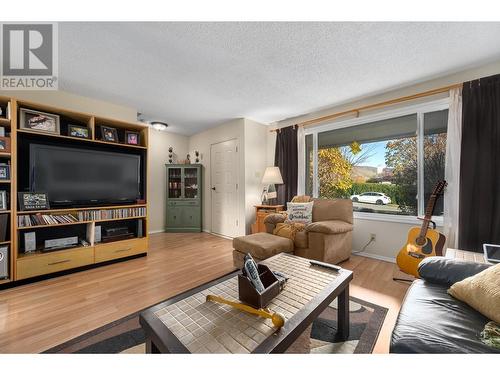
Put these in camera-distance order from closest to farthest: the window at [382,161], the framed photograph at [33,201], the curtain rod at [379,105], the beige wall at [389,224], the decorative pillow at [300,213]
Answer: the framed photograph at [33,201] < the beige wall at [389,224] < the curtain rod at [379,105] < the window at [382,161] < the decorative pillow at [300,213]

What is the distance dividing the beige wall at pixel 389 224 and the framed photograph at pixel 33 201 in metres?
3.87

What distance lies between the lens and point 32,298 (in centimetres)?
184

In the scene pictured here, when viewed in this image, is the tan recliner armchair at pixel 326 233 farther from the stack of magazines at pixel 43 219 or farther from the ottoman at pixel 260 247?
the stack of magazines at pixel 43 219

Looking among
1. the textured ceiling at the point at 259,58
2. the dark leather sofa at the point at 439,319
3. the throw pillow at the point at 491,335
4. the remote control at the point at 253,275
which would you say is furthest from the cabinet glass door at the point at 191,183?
the throw pillow at the point at 491,335

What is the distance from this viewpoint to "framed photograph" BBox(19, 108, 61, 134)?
7.07 ft

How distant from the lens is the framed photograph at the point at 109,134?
107 inches

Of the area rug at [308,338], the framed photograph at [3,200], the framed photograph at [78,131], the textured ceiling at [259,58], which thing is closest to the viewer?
the area rug at [308,338]

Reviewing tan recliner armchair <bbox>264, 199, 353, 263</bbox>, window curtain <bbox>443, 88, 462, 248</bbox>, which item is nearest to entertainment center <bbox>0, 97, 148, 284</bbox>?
tan recliner armchair <bbox>264, 199, 353, 263</bbox>

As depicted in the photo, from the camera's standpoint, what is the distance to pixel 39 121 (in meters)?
2.25

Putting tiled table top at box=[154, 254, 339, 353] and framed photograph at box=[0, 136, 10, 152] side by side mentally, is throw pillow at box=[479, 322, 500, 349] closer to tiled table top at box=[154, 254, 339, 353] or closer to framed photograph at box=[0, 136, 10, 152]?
tiled table top at box=[154, 254, 339, 353]

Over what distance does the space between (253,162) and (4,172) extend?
317 centimetres

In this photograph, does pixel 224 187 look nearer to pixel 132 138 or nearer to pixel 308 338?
pixel 132 138

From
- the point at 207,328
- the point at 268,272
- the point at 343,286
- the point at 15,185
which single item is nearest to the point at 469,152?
the point at 343,286

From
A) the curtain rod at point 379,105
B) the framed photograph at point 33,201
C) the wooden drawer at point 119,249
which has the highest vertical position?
the curtain rod at point 379,105
